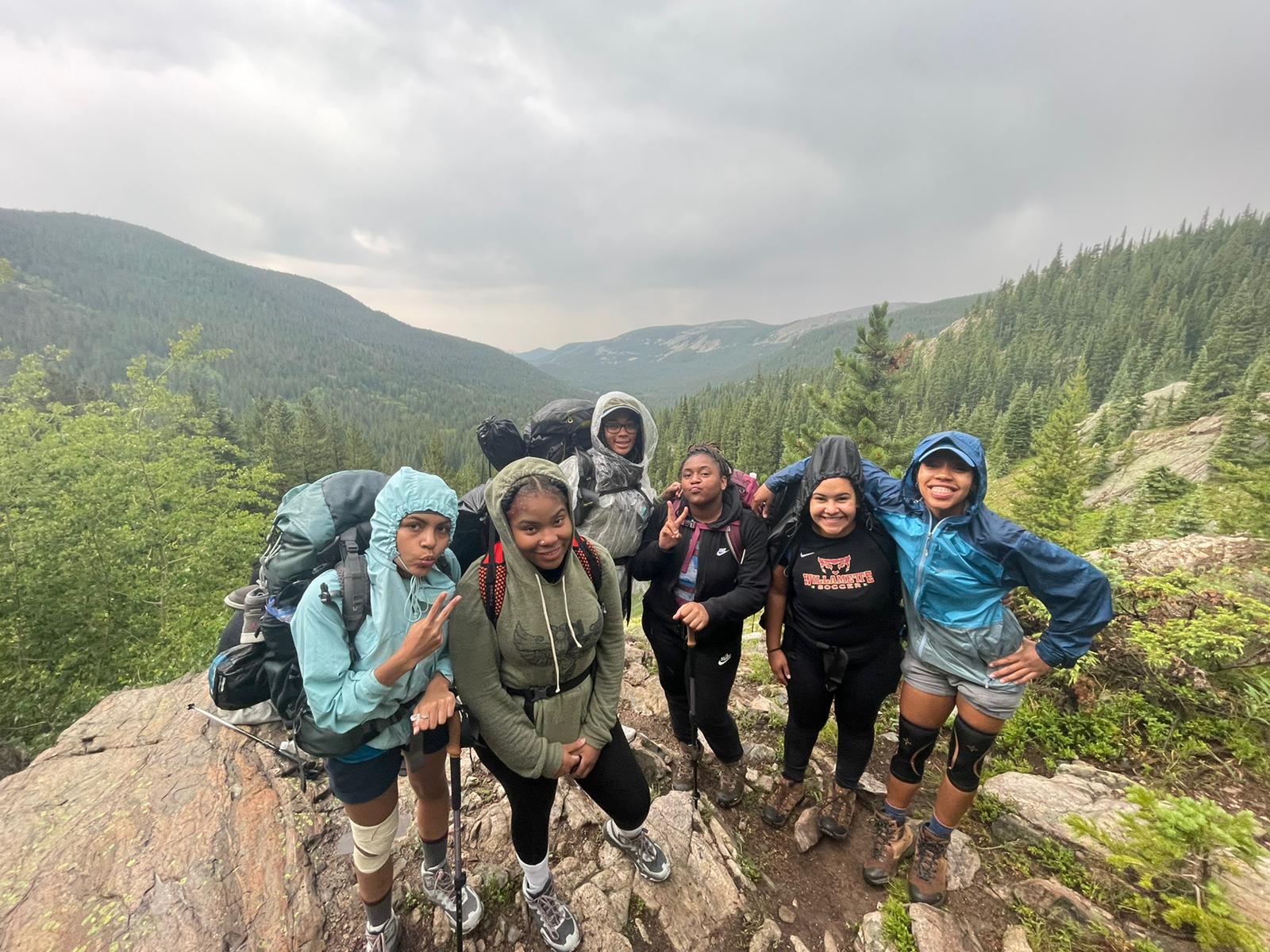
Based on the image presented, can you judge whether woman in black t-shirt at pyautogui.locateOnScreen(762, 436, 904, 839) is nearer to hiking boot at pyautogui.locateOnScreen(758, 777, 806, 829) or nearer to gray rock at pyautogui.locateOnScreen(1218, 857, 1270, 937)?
hiking boot at pyautogui.locateOnScreen(758, 777, 806, 829)

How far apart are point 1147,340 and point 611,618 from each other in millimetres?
104232

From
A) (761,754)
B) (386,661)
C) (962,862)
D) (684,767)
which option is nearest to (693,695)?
(684,767)

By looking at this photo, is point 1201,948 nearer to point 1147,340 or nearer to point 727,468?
point 727,468

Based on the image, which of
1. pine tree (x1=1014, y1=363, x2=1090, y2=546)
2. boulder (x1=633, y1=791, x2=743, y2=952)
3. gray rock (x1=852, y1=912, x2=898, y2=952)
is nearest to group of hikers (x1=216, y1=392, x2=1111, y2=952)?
boulder (x1=633, y1=791, x2=743, y2=952)

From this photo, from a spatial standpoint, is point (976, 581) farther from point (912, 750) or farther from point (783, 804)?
point (783, 804)

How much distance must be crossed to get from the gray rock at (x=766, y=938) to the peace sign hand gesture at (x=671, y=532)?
97.2 inches

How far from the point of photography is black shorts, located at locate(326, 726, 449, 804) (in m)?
2.52

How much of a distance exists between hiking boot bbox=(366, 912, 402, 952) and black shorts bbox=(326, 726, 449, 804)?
95 cm

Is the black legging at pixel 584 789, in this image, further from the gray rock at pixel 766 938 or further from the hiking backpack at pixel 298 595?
the gray rock at pixel 766 938

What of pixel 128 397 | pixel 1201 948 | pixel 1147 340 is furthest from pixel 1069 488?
pixel 1147 340

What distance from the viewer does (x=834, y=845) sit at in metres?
3.62

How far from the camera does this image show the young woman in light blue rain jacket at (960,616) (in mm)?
2596

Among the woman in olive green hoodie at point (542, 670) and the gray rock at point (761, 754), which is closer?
the woman in olive green hoodie at point (542, 670)

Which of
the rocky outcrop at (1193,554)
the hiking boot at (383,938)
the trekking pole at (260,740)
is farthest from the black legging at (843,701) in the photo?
the trekking pole at (260,740)
